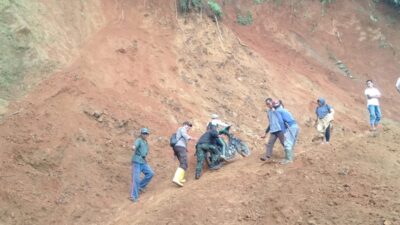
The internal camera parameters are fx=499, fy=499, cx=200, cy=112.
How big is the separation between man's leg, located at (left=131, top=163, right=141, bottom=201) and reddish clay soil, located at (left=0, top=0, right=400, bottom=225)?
0.81 ft

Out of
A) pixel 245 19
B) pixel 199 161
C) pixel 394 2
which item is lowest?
pixel 199 161

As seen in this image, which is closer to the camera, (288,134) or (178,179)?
(288,134)

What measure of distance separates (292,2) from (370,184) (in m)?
14.2

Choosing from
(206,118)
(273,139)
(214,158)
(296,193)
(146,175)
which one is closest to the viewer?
(296,193)

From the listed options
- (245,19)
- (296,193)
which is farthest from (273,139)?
(245,19)

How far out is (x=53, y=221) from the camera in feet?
32.1

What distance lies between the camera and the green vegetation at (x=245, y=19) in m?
19.4

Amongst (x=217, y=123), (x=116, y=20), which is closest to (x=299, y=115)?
(x=217, y=123)

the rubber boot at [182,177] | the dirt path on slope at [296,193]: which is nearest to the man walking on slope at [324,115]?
the dirt path on slope at [296,193]

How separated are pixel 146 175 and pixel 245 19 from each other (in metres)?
10.7

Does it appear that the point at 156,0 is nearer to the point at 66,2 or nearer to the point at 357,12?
the point at 66,2

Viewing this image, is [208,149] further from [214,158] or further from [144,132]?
[144,132]

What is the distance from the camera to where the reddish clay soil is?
27.9 ft

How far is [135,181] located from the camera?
10289 millimetres
